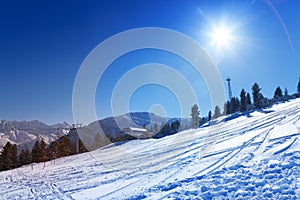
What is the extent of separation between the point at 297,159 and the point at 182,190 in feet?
14.9

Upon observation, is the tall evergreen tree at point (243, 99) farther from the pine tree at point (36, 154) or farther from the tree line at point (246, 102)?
the pine tree at point (36, 154)

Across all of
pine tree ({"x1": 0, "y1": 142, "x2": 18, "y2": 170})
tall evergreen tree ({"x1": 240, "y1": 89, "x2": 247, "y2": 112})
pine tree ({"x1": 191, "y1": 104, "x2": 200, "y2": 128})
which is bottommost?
pine tree ({"x1": 0, "y1": 142, "x2": 18, "y2": 170})

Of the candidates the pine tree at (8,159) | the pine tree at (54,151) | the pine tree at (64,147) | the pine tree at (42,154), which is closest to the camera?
the pine tree at (54,151)

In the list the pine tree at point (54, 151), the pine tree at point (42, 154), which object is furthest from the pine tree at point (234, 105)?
the pine tree at point (42, 154)

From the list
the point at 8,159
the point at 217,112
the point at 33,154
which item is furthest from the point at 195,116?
the point at 8,159

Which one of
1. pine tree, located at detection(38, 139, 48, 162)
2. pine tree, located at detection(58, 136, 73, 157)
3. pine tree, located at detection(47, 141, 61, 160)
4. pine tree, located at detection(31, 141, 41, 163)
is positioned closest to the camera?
pine tree, located at detection(47, 141, 61, 160)

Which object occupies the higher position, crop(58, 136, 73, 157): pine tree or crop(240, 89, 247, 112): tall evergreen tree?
crop(240, 89, 247, 112): tall evergreen tree

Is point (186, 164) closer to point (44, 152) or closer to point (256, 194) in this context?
point (256, 194)

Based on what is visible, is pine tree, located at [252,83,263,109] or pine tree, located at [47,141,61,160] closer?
Result: pine tree, located at [47,141,61,160]

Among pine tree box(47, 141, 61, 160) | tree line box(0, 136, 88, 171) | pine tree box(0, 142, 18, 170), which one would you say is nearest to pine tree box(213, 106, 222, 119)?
tree line box(0, 136, 88, 171)

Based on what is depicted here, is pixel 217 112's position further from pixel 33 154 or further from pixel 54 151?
pixel 33 154

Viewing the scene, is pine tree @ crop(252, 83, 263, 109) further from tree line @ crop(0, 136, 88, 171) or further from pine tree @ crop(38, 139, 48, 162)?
pine tree @ crop(38, 139, 48, 162)

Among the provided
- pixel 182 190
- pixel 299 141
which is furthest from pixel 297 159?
pixel 182 190

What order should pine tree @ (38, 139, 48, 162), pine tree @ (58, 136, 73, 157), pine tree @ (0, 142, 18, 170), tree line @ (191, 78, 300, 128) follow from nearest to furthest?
pine tree @ (0, 142, 18, 170), pine tree @ (38, 139, 48, 162), pine tree @ (58, 136, 73, 157), tree line @ (191, 78, 300, 128)
